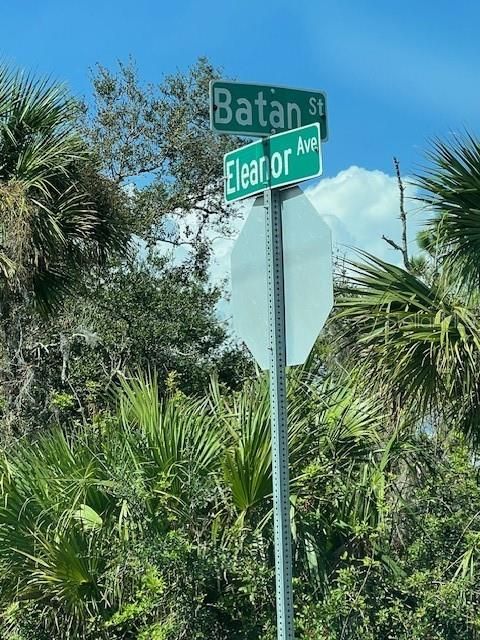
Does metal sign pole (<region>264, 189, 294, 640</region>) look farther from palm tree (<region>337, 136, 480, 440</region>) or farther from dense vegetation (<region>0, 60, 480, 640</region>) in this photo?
palm tree (<region>337, 136, 480, 440</region>)

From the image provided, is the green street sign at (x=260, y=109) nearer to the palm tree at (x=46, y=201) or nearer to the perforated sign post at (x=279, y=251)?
the perforated sign post at (x=279, y=251)

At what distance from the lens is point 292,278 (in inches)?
144

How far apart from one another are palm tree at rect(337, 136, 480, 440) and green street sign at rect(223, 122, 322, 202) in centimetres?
311

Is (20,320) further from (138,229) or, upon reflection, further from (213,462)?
(213,462)

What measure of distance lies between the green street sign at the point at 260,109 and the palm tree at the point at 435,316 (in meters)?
3.04

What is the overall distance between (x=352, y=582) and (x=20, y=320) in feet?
32.8

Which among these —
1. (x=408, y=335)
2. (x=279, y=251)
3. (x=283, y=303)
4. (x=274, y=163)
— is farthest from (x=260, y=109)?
(x=408, y=335)

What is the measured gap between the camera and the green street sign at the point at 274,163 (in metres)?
3.65

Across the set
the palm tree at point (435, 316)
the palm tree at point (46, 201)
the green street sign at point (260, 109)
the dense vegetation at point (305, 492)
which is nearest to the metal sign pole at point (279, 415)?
the green street sign at point (260, 109)

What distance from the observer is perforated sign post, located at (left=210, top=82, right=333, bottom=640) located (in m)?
3.52

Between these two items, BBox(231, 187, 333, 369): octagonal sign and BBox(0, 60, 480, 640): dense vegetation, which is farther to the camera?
BBox(0, 60, 480, 640): dense vegetation

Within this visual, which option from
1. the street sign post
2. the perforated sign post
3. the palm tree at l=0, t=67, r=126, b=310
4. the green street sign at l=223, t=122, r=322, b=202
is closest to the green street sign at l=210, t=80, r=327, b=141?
the perforated sign post

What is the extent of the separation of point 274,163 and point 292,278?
506mm

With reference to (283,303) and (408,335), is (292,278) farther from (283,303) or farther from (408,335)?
(408,335)
